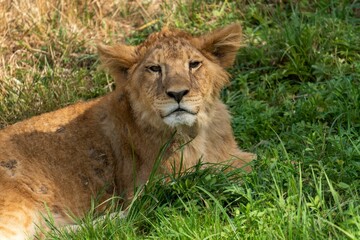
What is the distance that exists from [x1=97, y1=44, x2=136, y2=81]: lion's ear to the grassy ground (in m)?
1.10

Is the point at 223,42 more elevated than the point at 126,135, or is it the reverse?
the point at 223,42

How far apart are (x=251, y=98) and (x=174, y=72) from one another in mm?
1920

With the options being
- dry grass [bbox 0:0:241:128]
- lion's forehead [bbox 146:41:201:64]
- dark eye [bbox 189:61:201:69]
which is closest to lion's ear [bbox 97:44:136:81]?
lion's forehead [bbox 146:41:201:64]

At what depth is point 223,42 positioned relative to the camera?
6113mm

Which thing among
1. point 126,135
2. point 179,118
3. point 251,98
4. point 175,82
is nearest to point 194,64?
point 175,82

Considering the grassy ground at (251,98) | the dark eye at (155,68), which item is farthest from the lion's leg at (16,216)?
the dark eye at (155,68)

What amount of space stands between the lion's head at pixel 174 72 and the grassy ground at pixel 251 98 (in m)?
0.50

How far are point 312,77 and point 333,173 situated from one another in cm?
231

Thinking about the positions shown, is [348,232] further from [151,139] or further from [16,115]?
[16,115]

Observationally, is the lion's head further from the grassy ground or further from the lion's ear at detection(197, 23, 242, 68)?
the grassy ground

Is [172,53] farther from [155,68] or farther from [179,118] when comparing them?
[179,118]

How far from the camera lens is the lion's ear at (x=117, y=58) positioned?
609 cm

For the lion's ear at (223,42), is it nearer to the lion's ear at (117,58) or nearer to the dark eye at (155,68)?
the dark eye at (155,68)

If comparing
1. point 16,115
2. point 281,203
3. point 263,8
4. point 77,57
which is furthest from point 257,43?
point 281,203
